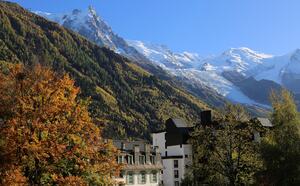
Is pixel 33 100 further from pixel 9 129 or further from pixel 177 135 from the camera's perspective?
pixel 177 135

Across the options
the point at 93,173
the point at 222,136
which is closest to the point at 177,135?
the point at 222,136

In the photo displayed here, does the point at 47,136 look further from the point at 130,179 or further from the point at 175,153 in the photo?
the point at 175,153

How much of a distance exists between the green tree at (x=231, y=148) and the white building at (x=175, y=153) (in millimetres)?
59735

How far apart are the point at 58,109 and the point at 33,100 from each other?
1693 millimetres

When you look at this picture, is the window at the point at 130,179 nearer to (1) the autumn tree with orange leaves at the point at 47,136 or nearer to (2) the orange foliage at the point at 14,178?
(1) the autumn tree with orange leaves at the point at 47,136

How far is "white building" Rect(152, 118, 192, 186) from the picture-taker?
5079 inches

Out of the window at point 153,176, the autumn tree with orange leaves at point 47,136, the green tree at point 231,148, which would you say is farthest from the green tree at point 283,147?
the window at point 153,176

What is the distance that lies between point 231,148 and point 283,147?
12552 millimetres

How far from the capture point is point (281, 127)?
53.1 m

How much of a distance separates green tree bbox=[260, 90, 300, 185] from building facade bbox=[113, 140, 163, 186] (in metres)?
47.1

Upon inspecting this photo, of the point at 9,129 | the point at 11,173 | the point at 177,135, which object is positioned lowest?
the point at 11,173

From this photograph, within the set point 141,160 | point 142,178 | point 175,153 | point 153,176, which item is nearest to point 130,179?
point 142,178

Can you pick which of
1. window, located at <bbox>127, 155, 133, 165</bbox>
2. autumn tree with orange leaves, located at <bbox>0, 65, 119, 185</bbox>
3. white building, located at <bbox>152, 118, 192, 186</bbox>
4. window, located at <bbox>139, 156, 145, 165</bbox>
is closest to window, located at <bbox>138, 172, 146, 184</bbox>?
window, located at <bbox>139, 156, 145, 165</bbox>

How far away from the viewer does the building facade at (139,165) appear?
9831 cm
